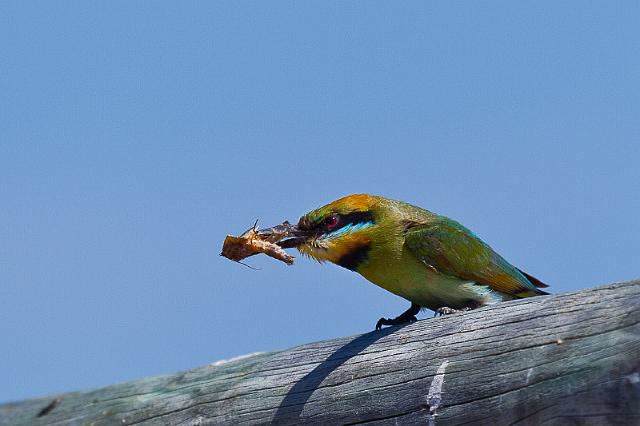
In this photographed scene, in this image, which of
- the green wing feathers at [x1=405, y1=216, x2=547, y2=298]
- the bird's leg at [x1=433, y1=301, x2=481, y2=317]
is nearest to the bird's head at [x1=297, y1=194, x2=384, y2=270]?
the green wing feathers at [x1=405, y1=216, x2=547, y2=298]

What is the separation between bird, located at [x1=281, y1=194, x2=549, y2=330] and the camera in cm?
436

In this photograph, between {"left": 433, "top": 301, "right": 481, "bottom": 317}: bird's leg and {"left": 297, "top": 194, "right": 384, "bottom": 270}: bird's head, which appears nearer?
{"left": 433, "top": 301, "right": 481, "bottom": 317}: bird's leg

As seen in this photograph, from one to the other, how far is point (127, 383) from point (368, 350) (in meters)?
1.09

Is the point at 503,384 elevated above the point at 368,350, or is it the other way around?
the point at 368,350

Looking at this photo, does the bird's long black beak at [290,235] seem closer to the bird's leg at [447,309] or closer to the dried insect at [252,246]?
the dried insect at [252,246]

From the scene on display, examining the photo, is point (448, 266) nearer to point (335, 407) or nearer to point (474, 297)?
point (474, 297)

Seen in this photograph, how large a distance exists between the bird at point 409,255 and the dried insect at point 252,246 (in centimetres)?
26

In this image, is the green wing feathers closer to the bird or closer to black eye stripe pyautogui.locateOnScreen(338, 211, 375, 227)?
the bird

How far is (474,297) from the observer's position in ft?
14.5

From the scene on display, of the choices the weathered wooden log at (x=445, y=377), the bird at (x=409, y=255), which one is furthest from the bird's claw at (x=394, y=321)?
the weathered wooden log at (x=445, y=377)

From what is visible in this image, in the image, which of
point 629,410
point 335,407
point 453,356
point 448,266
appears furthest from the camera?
point 448,266

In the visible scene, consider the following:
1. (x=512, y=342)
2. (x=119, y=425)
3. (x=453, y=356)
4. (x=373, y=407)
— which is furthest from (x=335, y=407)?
(x=119, y=425)

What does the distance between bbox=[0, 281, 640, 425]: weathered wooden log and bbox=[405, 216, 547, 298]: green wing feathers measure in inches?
43.1

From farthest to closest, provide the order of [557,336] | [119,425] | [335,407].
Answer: [119,425] < [335,407] < [557,336]
